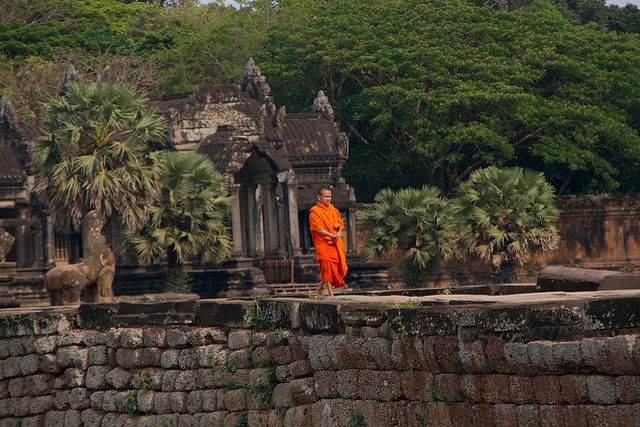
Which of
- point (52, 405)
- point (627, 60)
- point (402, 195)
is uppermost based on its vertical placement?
point (627, 60)

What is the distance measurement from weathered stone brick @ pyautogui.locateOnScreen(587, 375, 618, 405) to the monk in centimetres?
731

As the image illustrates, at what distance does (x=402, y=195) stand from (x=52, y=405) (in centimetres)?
2327

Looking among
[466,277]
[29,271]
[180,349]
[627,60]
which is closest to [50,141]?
[29,271]

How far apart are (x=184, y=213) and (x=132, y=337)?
2065 centimetres

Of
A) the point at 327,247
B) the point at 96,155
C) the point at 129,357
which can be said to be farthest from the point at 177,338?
the point at 96,155

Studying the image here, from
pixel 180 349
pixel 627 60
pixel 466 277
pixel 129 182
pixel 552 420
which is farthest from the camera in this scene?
pixel 627 60

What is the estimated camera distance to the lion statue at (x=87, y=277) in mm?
19500

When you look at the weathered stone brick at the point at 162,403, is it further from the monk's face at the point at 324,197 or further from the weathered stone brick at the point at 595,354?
the weathered stone brick at the point at 595,354

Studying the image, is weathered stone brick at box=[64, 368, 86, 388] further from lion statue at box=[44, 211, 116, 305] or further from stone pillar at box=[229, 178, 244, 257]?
stone pillar at box=[229, 178, 244, 257]

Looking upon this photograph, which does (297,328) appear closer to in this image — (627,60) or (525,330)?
(525,330)

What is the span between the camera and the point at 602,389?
8.62 m

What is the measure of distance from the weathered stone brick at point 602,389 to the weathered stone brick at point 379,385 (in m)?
1.79

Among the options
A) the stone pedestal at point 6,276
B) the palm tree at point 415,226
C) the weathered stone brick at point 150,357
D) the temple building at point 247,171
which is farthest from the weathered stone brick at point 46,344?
the palm tree at point 415,226

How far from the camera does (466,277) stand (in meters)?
41.6
